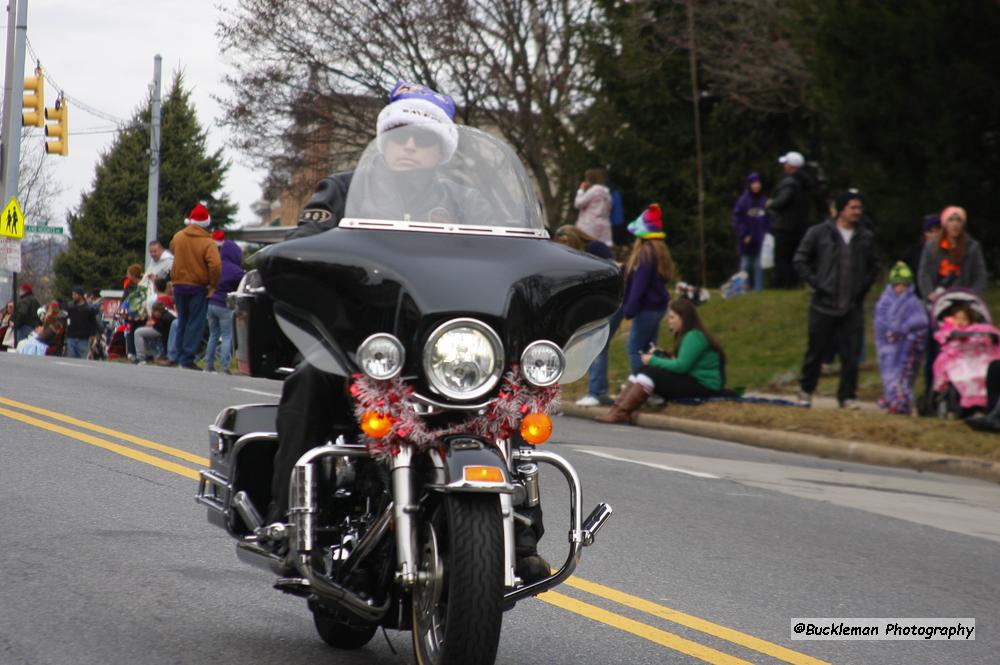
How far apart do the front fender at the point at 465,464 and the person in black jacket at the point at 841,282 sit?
1095 centimetres

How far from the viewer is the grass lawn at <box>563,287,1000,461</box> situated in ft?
42.0

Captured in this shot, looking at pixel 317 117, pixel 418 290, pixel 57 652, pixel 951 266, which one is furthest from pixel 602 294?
pixel 317 117

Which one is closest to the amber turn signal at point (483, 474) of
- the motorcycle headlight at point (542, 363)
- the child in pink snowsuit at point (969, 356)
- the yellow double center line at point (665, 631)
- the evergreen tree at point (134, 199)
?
the motorcycle headlight at point (542, 363)

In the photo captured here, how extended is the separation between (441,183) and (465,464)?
3.48 feet

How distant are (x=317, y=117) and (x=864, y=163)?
1773 cm

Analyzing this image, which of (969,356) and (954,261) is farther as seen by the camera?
(954,261)

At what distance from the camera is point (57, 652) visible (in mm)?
5027

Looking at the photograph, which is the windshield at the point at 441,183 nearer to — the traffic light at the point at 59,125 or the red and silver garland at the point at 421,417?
the red and silver garland at the point at 421,417

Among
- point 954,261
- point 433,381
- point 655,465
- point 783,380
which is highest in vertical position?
point 954,261

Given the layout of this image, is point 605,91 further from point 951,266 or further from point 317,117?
point 951,266

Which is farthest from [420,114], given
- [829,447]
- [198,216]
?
[198,216]

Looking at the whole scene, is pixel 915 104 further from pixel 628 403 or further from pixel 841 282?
pixel 628 403

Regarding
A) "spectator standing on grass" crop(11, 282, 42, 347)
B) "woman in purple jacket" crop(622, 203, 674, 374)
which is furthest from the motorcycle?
"spectator standing on grass" crop(11, 282, 42, 347)

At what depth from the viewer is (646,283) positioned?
A: 15.6m
